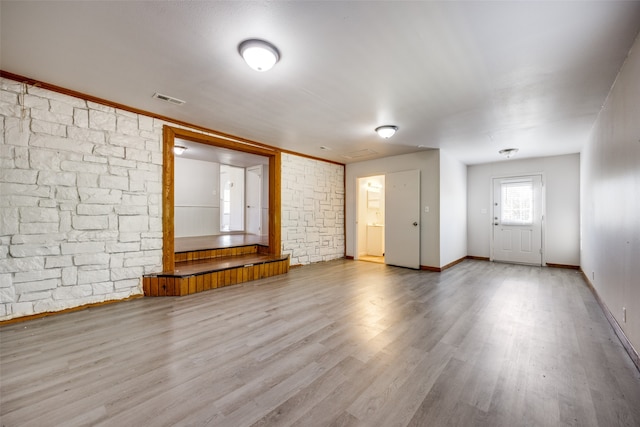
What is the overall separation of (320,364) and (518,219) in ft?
20.7

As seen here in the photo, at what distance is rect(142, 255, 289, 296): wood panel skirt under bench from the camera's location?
3557 mm

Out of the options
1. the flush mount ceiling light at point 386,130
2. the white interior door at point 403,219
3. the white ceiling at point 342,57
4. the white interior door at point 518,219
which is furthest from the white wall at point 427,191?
the white interior door at point 518,219

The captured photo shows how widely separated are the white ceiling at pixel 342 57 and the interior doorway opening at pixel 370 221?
Answer: 3.27 metres

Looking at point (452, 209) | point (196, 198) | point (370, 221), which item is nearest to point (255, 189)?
point (196, 198)

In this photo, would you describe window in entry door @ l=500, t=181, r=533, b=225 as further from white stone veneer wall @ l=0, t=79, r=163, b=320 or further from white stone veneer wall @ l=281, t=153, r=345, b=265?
white stone veneer wall @ l=0, t=79, r=163, b=320

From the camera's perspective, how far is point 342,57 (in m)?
2.19

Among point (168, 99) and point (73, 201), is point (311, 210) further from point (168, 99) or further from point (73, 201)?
point (73, 201)

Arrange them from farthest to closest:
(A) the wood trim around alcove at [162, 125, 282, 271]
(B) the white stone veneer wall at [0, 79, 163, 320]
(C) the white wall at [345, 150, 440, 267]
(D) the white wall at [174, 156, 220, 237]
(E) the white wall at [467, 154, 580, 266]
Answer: (D) the white wall at [174, 156, 220, 237] < (E) the white wall at [467, 154, 580, 266] < (C) the white wall at [345, 150, 440, 267] < (A) the wood trim around alcove at [162, 125, 282, 271] < (B) the white stone veneer wall at [0, 79, 163, 320]

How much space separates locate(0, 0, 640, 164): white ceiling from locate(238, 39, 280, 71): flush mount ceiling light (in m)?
0.06

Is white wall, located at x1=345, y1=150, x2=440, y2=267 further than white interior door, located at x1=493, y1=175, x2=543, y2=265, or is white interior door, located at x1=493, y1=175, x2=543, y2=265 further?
white interior door, located at x1=493, y1=175, x2=543, y2=265

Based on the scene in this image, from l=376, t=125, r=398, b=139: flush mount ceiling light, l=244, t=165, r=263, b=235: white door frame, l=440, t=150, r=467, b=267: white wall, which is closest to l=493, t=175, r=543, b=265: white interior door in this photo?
l=440, t=150, r=467, b=267: white wall

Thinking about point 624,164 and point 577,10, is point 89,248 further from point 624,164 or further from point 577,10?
point 624,164

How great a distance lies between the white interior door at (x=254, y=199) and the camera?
7.85m

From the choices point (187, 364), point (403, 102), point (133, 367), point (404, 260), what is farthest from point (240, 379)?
point (404, 260)
